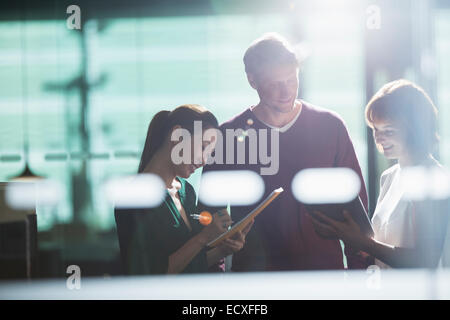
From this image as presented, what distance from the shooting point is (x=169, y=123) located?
5.90 feet

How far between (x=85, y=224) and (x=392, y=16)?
1.36 meters

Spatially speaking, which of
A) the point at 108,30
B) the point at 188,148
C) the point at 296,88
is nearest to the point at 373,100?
the point at 296,88

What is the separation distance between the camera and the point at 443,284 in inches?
68.0

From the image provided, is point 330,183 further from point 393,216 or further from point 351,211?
point 393,216

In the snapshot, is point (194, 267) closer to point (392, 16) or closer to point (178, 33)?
point (178, 33)

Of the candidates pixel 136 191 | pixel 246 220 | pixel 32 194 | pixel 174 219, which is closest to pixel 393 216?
pixel 246 220

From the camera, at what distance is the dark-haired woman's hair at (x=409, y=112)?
5.70 feet

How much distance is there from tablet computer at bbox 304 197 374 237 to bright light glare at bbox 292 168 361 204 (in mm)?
18

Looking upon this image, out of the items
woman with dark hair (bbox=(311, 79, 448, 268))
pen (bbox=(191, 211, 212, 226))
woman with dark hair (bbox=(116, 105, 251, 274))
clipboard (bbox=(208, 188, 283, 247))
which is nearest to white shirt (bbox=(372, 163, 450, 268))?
woman with dark hair (bbox=(311, 79, 448, 268))

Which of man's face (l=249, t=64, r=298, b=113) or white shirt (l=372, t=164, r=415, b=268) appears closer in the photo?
white shirt (l=372, t=164, r=415, b=268)

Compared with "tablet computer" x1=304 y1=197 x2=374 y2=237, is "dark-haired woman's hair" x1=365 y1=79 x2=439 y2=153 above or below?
above

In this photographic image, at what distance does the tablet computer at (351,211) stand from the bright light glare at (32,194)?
936mm

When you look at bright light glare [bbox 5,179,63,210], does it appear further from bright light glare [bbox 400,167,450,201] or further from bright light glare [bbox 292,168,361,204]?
bright light glare [bbox 400,167,450,201]

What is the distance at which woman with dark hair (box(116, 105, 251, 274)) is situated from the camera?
1747 millimetres
